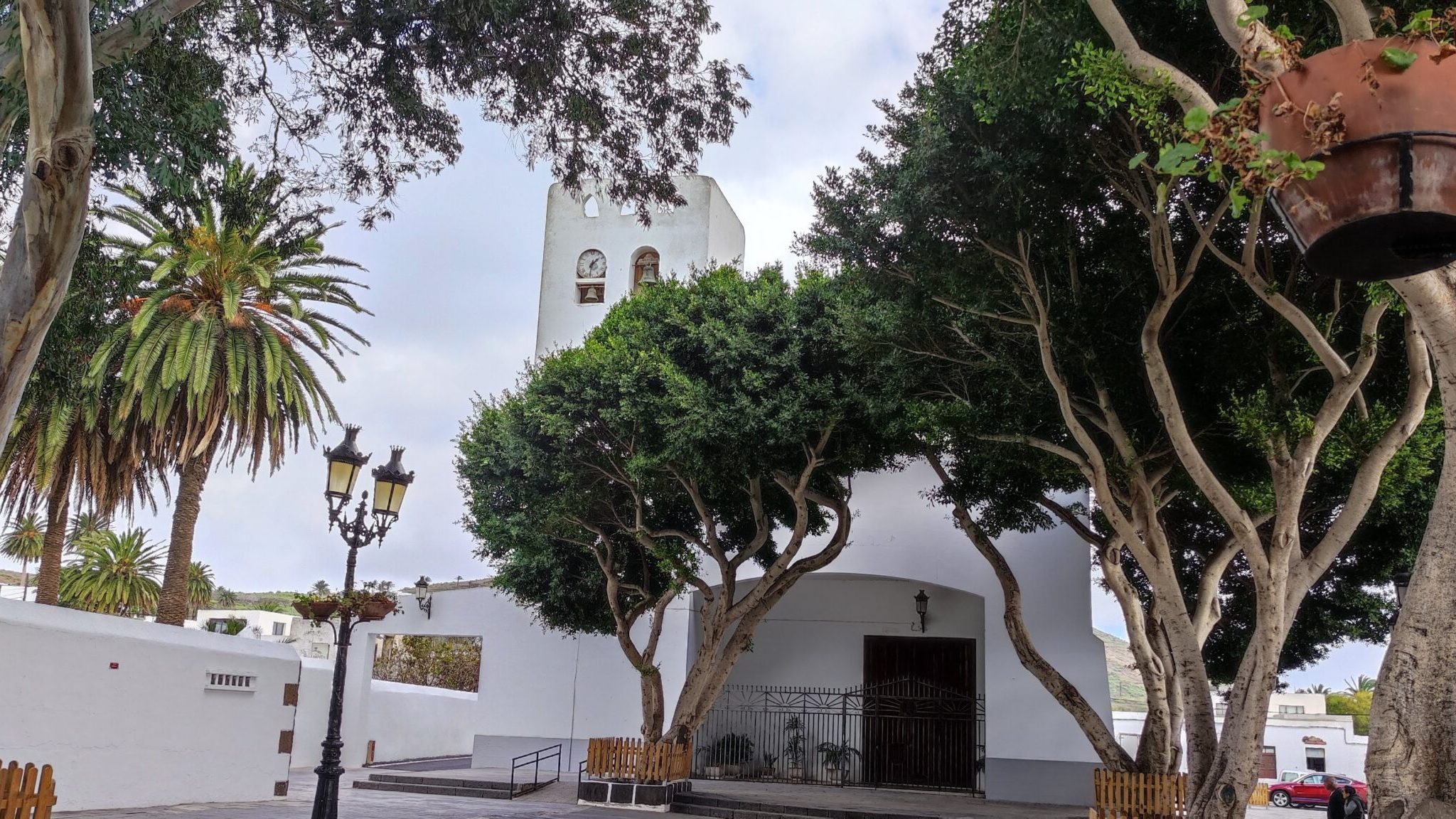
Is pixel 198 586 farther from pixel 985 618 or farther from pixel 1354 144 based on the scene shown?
pixel 1354 144

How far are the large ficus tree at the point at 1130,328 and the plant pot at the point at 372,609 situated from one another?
5965 millimetres

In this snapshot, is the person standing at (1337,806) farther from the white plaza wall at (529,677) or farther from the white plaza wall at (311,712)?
the white plaza wall at (311,712)

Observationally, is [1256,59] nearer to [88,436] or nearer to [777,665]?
[88,436]

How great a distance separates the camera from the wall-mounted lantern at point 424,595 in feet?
73.0

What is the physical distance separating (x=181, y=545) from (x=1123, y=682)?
34141 millimetres

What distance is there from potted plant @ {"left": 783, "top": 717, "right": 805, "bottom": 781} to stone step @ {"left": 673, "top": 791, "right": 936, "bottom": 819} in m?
5.31

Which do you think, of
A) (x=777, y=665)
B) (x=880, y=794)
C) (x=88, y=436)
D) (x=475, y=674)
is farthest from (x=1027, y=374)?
(x=475, y=674)

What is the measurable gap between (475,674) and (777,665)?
48.6 feet

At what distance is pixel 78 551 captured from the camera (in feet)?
92.1

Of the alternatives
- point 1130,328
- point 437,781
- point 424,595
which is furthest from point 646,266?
point 1130,328

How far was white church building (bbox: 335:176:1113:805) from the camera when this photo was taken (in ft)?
58.4

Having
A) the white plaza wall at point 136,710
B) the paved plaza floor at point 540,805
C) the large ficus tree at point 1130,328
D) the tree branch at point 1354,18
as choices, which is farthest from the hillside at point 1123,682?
the tree branch at point 1354,18

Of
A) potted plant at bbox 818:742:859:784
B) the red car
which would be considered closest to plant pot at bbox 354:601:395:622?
potted plant at bbox 818:742:859:784

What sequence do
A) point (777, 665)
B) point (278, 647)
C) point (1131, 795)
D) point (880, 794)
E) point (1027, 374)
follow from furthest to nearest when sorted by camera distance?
point (777, 665) < point (880, 794) < point (278, 647) < point (1131, 795) < point (1027, 374)
